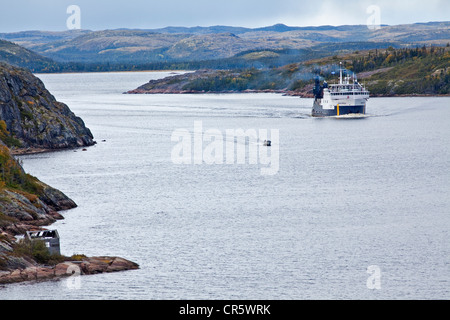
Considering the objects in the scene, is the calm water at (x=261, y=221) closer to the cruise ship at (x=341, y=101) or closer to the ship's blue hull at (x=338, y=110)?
the cruise ship at (x=341, y=101)

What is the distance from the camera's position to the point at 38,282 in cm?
4244

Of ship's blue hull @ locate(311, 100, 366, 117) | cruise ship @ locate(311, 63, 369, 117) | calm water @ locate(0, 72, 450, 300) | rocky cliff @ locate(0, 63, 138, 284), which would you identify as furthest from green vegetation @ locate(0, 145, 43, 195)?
cruise ship @ locate(311, 63, 369, 117)

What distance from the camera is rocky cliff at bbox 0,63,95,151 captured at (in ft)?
337

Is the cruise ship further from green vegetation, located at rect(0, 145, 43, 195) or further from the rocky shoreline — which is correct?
the rocky shoreline

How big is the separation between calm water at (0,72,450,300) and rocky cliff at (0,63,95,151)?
4589 mm

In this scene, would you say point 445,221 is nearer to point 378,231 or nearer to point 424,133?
point 378,231

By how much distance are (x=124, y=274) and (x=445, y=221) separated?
26.4 meters

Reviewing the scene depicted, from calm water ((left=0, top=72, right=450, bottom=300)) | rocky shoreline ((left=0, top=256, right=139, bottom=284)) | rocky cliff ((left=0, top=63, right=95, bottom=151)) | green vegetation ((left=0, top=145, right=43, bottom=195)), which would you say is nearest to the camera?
rocky shoreline ((left=0, top=256, right=139, bottom=284))

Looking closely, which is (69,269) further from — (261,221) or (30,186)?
(261,221)

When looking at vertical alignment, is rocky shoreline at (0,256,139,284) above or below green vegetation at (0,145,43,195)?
below

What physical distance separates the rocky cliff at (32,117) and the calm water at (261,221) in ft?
15.1

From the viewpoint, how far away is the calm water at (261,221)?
42969 mm

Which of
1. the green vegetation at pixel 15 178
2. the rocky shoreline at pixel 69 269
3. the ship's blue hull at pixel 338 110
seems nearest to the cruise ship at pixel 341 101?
the ship's blue hull at pixel 338 110
